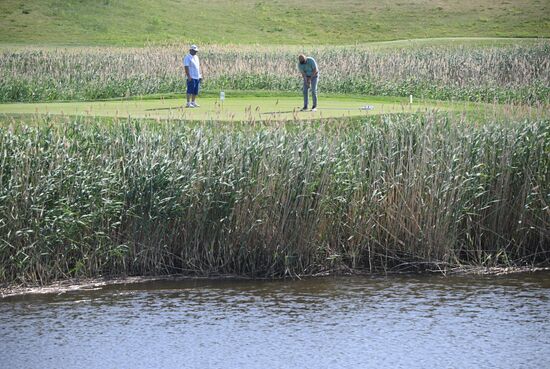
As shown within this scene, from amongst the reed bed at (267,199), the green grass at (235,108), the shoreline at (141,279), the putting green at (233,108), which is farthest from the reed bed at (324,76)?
the shoreline at (141,279)

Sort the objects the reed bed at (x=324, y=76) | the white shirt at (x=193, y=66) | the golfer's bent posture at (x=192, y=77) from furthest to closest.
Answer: the reed bed at (x=324, y=76), the white shirt at (x=193, y=66), the golfer's bent posture at (x=192, y=77)

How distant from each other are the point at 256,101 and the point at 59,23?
2232 inches

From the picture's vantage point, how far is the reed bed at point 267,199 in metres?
14.8

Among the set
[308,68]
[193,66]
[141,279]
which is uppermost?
[308,68]

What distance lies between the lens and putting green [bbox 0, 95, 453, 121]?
21719 mm

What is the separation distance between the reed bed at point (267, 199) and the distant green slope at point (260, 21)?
190 feet

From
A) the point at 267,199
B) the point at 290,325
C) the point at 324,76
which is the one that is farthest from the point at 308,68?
the point at 290,325

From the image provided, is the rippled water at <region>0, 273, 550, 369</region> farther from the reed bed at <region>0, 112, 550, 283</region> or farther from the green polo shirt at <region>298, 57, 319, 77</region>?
the green polo shirt at <region>298, 57, 319, 77</region>

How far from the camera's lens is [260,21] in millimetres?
88250

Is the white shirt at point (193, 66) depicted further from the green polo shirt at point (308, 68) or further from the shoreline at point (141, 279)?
the shoreline at point (141, 279)

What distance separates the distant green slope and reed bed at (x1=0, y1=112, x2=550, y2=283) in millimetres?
57898

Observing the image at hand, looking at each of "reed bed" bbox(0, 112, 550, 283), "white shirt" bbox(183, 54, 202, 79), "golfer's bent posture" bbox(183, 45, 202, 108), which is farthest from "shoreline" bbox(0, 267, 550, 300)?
"white shirt" bbox(183, 54, 202, 79)

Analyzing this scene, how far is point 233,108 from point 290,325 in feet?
40.0

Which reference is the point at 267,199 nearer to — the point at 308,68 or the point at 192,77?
the point at 308,68
